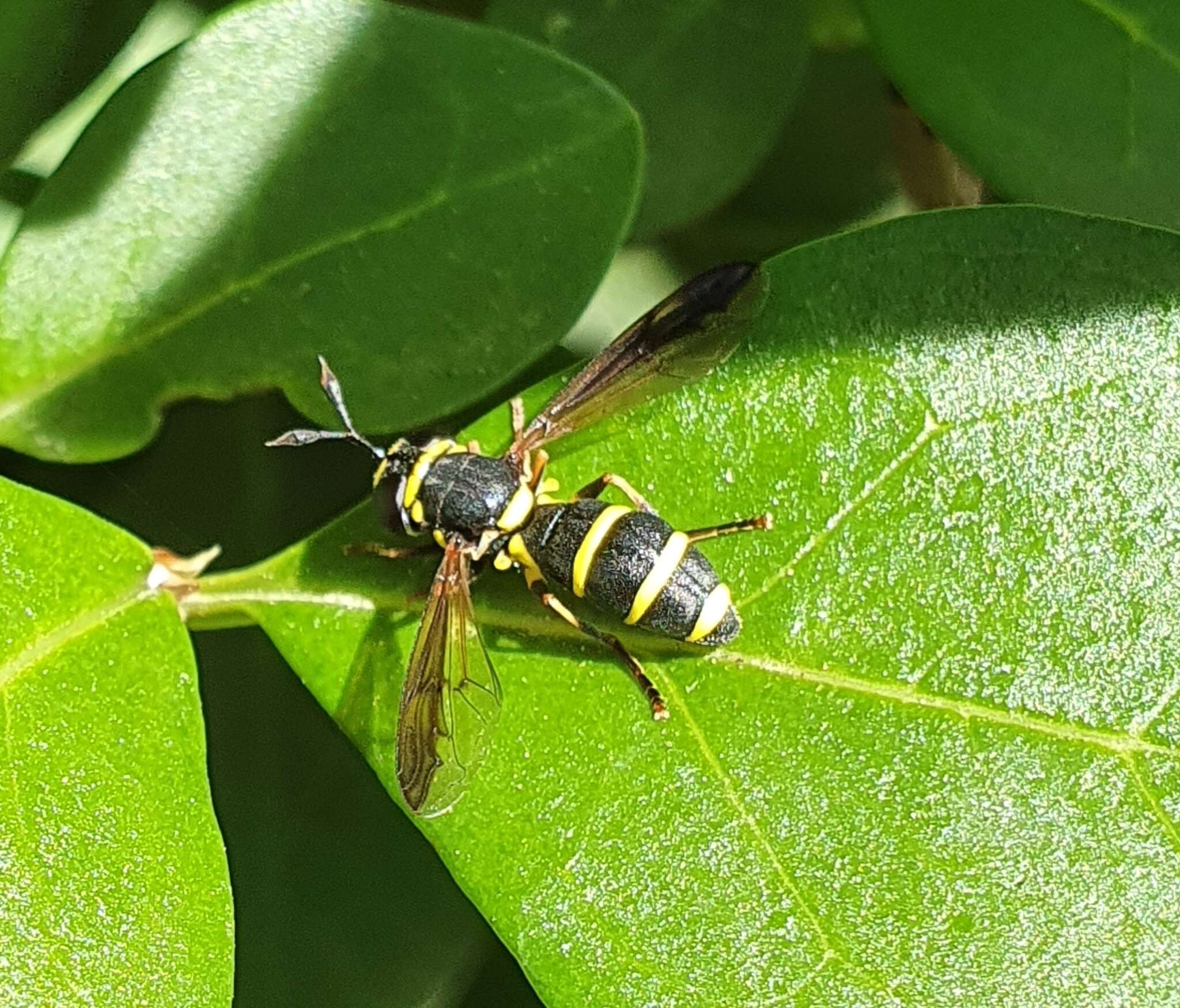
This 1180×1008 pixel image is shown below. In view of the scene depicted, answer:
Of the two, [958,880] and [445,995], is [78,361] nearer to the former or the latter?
[445,995]

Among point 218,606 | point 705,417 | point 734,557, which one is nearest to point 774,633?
point 734,557

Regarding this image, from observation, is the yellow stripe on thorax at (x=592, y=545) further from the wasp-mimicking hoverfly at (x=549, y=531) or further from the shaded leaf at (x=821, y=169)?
the shaded leaf at (x=821, y=169)

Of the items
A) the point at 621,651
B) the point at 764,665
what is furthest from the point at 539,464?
the point at 764,665

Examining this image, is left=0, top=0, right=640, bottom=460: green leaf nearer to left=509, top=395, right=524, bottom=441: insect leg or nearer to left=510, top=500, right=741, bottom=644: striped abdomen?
left=509, top=395, right=524, bottom=441: insect leg

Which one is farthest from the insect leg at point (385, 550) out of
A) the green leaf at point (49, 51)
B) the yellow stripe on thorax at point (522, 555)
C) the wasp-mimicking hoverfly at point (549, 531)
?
the green leaf at point (49, 51)

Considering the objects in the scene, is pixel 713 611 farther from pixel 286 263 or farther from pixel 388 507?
pixel 286 263
